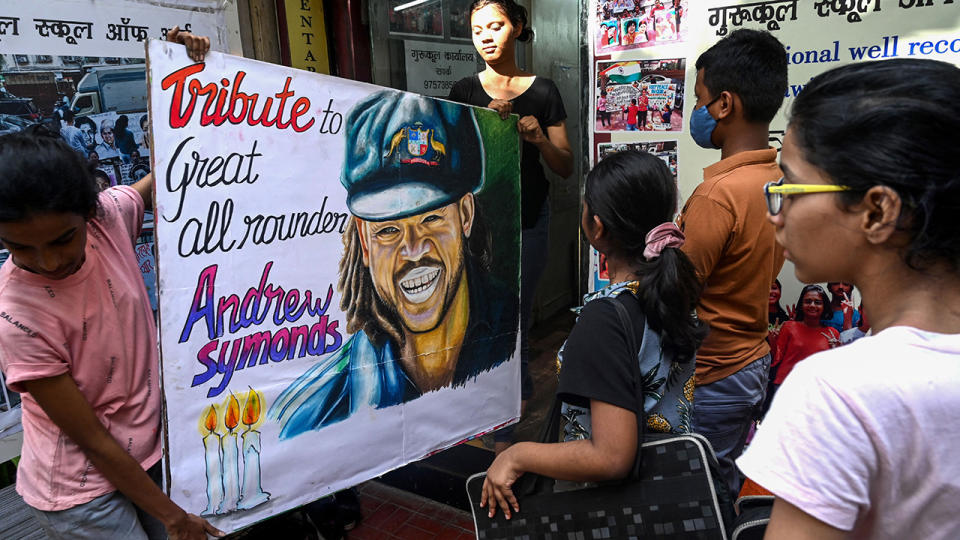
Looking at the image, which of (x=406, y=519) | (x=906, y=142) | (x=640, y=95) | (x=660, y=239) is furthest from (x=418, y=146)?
(x=406, y=519)

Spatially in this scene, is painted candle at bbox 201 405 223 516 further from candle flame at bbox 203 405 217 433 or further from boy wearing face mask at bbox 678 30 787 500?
boy wearing face mask at bbox 678 30 787 500

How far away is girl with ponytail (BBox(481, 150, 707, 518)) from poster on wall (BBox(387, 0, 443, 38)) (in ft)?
8.41

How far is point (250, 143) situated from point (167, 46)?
0.30 metres

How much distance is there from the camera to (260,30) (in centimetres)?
307

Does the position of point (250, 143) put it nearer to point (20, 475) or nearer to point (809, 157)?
point (20, 475)

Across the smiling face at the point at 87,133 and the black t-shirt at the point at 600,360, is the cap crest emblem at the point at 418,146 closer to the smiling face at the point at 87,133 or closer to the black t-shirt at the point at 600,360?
the black t-shirt at the point at 600,360

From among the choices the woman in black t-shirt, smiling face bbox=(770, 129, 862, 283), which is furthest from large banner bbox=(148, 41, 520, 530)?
smiling face bbox=(770, 129, 862, 283)

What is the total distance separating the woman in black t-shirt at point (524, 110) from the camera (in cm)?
259

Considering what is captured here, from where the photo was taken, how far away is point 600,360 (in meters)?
1.26

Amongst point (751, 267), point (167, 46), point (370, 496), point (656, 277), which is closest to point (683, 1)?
point (751, 267)

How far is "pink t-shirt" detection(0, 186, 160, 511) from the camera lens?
4.39 feet

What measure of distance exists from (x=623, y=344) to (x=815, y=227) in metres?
0.52

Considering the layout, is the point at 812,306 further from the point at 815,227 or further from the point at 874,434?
the point at 874,434

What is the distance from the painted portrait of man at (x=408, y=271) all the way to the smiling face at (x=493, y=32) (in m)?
0.52
